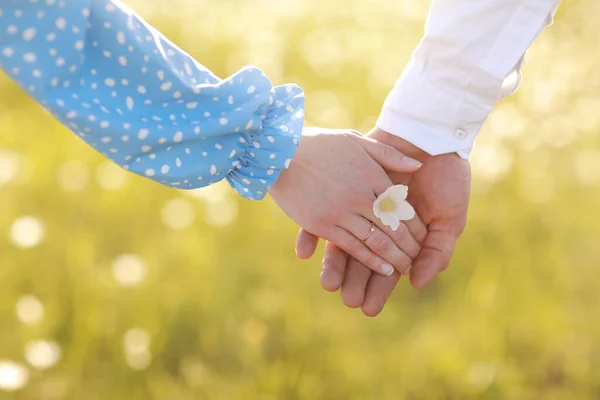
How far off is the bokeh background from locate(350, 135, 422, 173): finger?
491 mm

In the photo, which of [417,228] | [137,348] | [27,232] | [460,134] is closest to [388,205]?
[417,228]

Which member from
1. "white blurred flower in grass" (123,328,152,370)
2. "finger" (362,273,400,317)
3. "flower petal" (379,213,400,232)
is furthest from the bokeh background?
"flower petal" (379,213,400,232)

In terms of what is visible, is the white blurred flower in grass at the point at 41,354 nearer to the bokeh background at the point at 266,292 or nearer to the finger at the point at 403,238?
the bokeh background at the point at 266,292

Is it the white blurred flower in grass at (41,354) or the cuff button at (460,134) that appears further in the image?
the white blurred flower in grass at (41,354)

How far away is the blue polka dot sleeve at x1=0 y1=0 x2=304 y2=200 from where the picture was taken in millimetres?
1000

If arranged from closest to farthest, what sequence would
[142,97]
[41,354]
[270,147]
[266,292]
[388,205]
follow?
[142,97], [270,147], [388,205], [41,354], [266,292]

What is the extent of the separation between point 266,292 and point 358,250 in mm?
495

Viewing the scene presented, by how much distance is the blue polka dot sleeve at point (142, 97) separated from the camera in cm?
100

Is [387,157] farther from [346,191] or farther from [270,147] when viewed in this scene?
[270,147]

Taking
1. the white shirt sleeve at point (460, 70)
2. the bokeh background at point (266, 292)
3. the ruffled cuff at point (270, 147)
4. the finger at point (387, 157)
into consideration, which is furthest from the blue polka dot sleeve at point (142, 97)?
the bokeh background at point (266, 292)

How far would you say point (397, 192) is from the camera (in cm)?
131

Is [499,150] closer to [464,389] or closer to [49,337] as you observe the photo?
[464,389]

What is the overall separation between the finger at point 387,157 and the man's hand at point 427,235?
72mm

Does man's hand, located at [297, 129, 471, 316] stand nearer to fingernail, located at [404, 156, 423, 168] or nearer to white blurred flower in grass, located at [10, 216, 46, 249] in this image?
fingernail, located at [404, 156, 423, 168]
